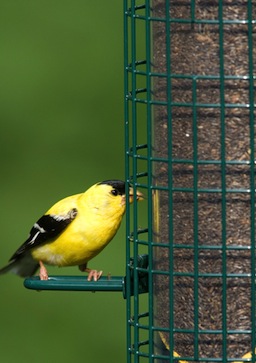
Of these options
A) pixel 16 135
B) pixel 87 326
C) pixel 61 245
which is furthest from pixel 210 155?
pixel 16 135

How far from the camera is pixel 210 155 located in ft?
21.0

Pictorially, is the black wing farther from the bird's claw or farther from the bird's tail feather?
the bird's claw

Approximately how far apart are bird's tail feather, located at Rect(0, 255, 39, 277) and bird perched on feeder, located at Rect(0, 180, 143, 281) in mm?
132

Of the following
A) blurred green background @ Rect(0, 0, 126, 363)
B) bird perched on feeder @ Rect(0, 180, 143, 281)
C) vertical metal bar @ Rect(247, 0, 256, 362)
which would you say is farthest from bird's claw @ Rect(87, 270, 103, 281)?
blurred green background @ Rect(0, 0, 126, 363)

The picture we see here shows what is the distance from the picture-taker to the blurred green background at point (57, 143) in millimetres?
11398

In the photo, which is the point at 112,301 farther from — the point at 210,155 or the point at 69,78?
the point at 210,155

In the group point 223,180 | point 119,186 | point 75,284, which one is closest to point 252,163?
point 223,180

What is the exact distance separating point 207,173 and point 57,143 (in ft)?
22.9

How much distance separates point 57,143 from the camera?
1334 centimetres

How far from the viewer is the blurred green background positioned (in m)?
11.4

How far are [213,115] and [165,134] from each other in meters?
0.26

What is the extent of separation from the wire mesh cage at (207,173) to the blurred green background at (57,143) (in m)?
4.14

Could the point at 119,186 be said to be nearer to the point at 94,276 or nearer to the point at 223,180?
the point at 94,276

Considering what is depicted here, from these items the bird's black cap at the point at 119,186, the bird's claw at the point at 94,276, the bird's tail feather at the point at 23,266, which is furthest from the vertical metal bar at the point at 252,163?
the bird's tail feather at the point at 23,266
